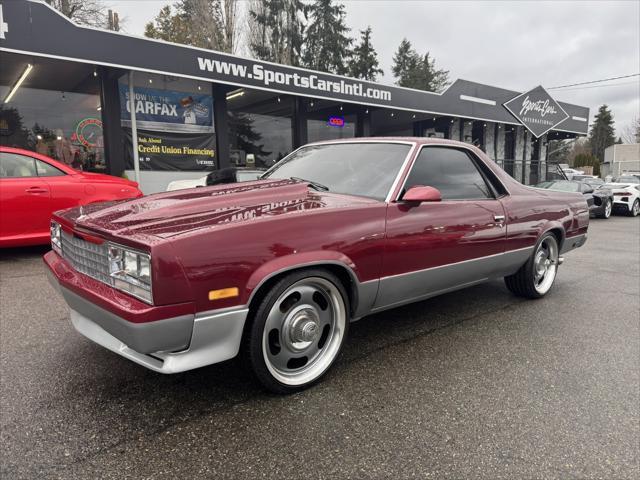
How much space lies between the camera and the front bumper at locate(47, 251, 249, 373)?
1.92 meters

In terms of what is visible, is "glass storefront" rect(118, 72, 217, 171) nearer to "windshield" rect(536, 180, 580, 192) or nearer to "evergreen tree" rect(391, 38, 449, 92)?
"windshield" rect(536, 180, 580, 192)

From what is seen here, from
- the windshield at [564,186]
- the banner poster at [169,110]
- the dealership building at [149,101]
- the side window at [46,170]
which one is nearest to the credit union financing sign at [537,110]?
the dealership building at [149,101]

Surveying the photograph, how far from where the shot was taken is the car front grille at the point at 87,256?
2.18 metres

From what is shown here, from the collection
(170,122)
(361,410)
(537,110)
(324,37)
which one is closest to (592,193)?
(537,110)

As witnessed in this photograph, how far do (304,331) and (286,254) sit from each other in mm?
494

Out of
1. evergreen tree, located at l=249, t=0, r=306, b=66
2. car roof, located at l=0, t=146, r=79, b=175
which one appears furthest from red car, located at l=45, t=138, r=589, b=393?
evergreen tree, located at l=249, t=0, r=306, b=66

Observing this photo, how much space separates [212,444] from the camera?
1962 millimetres

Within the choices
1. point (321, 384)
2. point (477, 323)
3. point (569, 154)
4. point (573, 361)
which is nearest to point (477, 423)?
point (321, 384)

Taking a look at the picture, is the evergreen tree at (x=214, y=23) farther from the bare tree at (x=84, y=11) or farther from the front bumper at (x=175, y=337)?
the front bumper at (x=175, y=337)

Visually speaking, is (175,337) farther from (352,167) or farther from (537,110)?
(537,110)

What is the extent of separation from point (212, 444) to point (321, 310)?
94 centimetres

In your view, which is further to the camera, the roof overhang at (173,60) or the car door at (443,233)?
the roof overhang at (173,60)

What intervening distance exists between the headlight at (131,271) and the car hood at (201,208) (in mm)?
84

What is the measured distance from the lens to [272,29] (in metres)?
28.2
